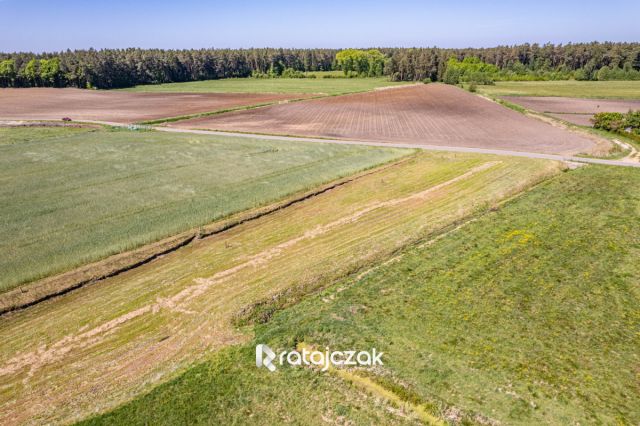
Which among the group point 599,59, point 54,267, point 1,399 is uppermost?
point 599,59

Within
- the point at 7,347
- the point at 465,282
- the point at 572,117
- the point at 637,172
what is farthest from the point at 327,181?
the point at 572,117

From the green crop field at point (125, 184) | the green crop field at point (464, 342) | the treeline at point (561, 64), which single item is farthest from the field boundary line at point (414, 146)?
the treeline at point (561, 64)

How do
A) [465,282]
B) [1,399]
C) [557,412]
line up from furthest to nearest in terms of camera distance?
[465,282], [1,399], [557,412]

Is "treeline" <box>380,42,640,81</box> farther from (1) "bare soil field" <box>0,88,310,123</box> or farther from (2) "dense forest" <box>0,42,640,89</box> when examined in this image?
(1) "bare soil field" <box>0,88,310,123</box>

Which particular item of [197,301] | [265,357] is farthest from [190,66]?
[265,357]

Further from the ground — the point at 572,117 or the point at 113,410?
the point at 572,117

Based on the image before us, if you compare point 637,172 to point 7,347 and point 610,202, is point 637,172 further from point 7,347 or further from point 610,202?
point 7,347

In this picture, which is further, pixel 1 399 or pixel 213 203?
pixel 213 203

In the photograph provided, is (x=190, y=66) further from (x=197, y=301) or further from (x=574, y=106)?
(x=197, y=301)
